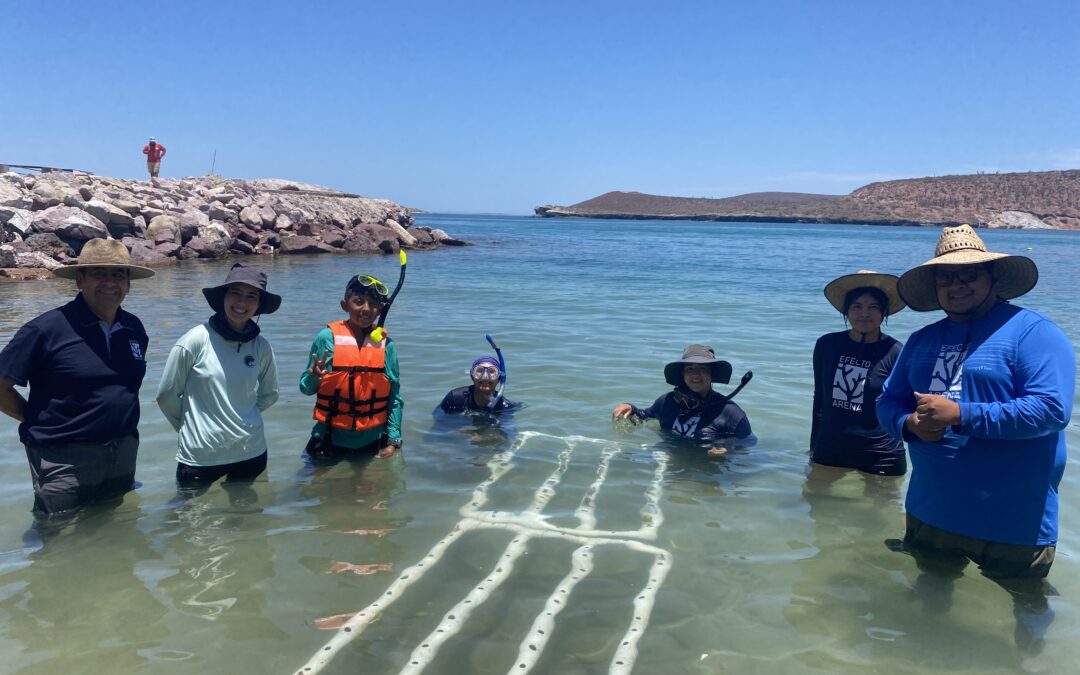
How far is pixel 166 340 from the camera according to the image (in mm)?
11750

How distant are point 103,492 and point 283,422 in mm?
2937

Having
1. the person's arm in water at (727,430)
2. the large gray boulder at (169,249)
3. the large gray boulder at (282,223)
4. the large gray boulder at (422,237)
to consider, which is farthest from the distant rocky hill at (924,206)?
the person's arm in water at (727,430)

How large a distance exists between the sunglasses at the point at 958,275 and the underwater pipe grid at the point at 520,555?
2.27m

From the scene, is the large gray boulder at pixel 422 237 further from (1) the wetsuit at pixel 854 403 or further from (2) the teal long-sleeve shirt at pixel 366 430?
(1) the wetsuit at pixel 854 403

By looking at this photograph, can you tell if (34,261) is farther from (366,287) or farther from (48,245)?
(366,287)

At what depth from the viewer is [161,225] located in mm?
25953

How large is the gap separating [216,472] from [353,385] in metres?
1.13

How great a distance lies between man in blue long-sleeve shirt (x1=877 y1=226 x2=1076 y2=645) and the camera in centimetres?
317

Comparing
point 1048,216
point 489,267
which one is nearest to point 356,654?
point 489,267

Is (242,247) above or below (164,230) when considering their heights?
below

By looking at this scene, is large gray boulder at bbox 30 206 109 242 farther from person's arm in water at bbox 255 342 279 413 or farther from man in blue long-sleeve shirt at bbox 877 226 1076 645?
man in blue long-sleeve shirt at bbox 877 226 1076 645

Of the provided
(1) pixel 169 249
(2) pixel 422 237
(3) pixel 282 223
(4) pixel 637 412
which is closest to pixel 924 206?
(2) pixel 422 237

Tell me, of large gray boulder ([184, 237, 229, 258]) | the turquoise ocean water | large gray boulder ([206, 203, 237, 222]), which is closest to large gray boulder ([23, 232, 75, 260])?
large gray boulder ([184, 237, 229, 258])

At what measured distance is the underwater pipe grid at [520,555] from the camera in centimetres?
346
